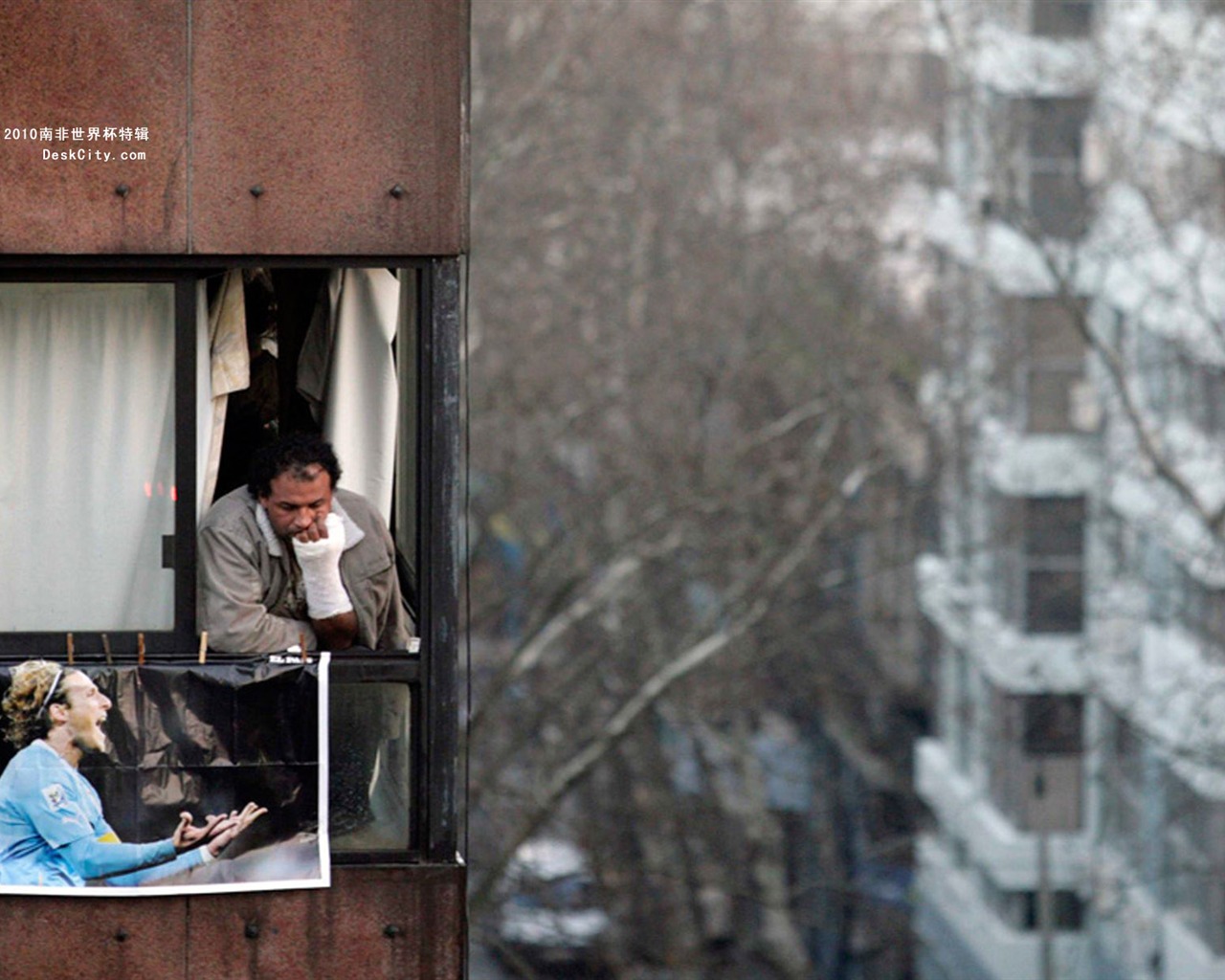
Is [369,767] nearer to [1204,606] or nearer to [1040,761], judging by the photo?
[1204,606]

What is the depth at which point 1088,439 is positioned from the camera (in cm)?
3219

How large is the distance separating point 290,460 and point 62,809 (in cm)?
151

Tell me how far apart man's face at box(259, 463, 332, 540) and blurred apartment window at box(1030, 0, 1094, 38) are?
2433 centimetres

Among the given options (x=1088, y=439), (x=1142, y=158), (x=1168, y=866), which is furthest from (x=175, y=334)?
(x=1088, y=439)

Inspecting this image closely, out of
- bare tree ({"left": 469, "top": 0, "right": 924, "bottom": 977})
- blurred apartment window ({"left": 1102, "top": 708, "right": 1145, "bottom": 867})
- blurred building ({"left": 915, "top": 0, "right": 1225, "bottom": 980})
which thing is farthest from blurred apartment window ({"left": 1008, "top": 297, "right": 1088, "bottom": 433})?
bare tree ({"left": 469, "top": 0, "right": 924, "bottom": 977})

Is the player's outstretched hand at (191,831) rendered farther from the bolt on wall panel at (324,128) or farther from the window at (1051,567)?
the window at (1051,567)

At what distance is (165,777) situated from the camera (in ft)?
26.3

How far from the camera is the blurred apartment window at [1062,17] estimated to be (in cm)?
3055

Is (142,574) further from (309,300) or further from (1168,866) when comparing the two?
(1168,866)

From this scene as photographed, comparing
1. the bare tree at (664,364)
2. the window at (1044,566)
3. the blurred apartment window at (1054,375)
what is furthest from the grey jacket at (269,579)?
the window at (1044,566)

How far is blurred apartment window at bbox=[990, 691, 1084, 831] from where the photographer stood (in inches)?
1326

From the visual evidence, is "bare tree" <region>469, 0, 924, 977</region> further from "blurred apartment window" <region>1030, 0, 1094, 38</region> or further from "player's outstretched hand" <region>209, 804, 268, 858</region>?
"player's outstretched hand" <region>209, 804, 268, 858</region>

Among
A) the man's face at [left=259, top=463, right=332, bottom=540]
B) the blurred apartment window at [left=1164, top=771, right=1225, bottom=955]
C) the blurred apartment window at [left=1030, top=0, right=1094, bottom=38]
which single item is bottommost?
the blurred apartment window at [left=1164, top=771, right=1225, bottom=955]

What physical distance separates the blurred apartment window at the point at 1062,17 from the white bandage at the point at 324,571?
24.3 meters
